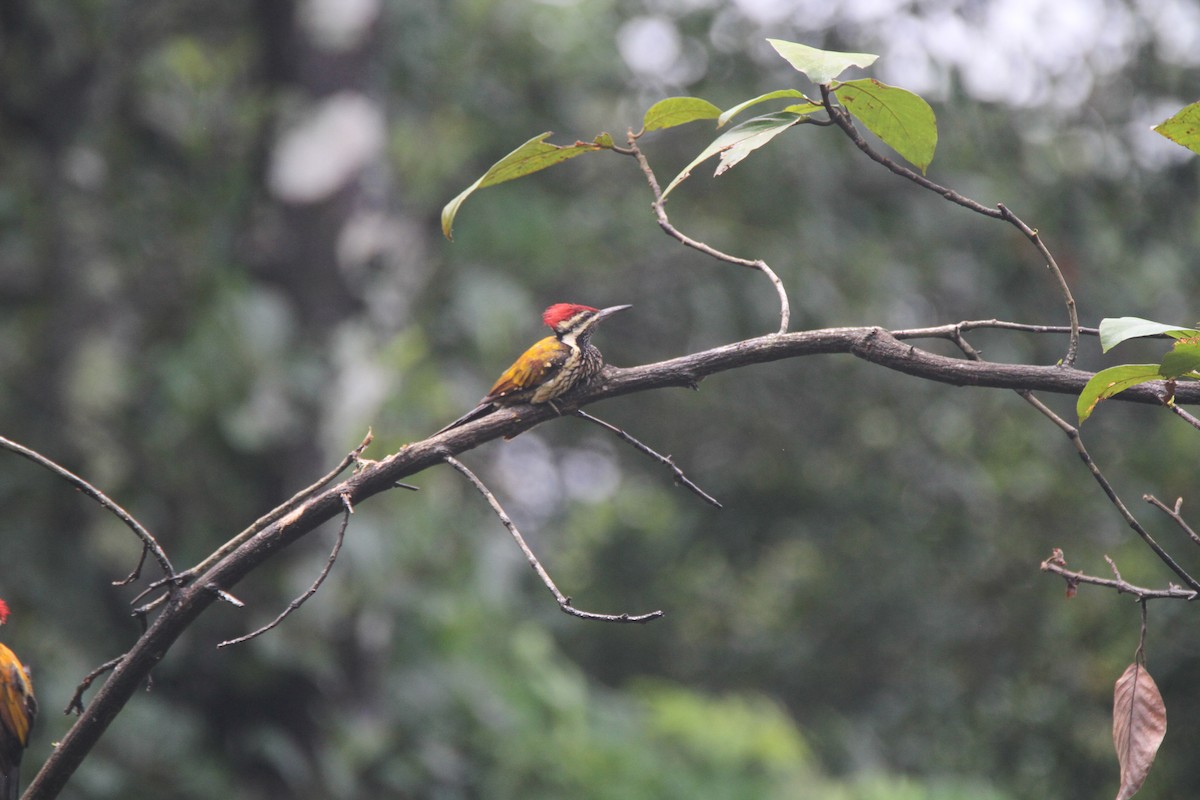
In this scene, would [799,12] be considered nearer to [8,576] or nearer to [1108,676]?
[1108,676]

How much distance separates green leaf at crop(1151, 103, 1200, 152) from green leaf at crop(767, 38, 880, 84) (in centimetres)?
40

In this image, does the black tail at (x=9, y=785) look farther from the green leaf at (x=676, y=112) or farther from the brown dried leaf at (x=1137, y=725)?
the brown dried leaf at (x=1137, y=725)

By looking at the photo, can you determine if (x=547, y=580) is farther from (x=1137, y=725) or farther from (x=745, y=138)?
(x=1137, y=725)

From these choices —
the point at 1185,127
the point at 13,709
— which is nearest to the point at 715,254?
the point at 1185,127

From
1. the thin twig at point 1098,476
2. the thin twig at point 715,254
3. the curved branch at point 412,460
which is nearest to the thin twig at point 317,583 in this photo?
the curved branch at point 412,460

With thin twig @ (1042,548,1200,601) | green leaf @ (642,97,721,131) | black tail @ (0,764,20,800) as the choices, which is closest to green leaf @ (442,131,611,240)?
green leaf @ (642,97,721,131)

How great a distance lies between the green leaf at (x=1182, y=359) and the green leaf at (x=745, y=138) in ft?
1.80

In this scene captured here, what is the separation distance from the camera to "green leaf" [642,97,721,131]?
5.49 ft

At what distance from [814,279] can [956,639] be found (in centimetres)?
260

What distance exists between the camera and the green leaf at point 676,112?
167 centimetres

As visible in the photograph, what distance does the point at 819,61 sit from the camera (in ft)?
4.75

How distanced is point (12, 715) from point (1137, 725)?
197cm

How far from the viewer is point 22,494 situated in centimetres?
536

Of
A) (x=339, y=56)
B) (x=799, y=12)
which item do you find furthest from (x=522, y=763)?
(x=799, y=12)
